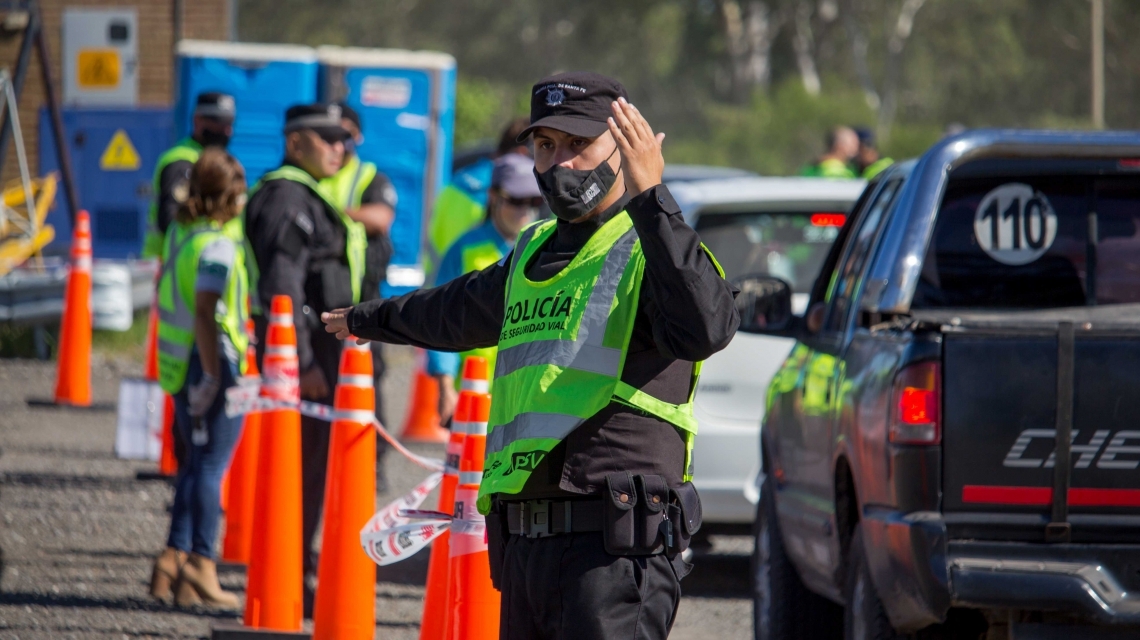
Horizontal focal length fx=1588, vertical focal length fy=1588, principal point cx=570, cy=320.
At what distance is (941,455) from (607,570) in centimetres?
110

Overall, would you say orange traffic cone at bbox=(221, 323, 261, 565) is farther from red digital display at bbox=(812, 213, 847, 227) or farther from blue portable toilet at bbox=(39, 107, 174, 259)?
blue portable toilet at bbox=(39, 107, 174, 259)

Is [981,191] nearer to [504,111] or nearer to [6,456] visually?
[6,456]

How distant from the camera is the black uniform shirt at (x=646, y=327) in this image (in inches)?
123

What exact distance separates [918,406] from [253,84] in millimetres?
13420

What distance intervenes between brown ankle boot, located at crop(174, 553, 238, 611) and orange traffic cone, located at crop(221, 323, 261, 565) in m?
0.59

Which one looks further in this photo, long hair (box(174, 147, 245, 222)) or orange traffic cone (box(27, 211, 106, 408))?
orange traffic cone (box(27, 211, 106, 408))

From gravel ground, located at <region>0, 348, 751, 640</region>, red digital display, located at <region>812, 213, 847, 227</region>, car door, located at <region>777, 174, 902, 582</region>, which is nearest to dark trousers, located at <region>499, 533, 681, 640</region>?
car door, located at <region>777, 174, 902, 582</region>

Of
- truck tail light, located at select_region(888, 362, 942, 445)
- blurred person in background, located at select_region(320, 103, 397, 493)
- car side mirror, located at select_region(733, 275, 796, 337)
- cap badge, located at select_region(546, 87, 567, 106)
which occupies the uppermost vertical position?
cap badge, located at select_region(546, 87, 567, 106)

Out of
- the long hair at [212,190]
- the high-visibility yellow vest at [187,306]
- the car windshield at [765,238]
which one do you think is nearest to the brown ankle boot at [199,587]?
the high-visibility yellow vest at [187,306]

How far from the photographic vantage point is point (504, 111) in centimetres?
5588

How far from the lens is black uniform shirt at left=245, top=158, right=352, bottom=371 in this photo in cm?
643

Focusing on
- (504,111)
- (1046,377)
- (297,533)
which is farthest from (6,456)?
(504,111)

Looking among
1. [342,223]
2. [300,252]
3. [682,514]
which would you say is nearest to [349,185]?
[342,223]

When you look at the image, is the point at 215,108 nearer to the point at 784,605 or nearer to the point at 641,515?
the point at 784,605
